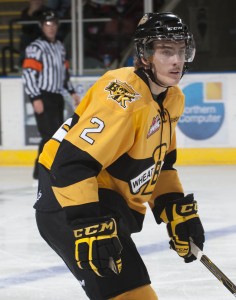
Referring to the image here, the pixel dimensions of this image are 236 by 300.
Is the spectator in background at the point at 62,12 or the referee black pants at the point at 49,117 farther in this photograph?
the spectator in background at the point at 62,12

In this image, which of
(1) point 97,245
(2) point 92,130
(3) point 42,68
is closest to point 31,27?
(3) point 42,68

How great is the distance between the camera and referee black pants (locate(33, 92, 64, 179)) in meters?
6.90

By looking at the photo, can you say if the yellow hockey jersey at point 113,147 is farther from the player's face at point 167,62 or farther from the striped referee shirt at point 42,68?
the striped referee shirt at point 42,68

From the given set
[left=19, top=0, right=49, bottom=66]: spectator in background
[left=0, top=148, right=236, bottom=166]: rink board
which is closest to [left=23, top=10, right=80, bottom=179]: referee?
[left=0, top=148, right=236, bottom=166]: rink board

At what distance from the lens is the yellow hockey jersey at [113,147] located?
218 cm

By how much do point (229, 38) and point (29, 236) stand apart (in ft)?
16.3

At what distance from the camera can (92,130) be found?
7.19 feet

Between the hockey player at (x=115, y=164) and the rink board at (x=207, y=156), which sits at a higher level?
the hockey player at (x=115, y=164)

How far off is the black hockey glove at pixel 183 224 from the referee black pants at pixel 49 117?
4.27 metres

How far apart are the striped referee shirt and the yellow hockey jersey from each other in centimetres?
454

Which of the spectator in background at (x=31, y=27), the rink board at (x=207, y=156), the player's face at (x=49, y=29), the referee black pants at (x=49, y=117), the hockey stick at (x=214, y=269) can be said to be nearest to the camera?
the hockey stick at (x=214, y=269)

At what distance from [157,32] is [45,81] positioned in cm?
473

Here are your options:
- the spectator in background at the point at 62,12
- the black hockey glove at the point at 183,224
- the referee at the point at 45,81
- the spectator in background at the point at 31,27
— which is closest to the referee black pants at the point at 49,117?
the referee at the point at 45,81

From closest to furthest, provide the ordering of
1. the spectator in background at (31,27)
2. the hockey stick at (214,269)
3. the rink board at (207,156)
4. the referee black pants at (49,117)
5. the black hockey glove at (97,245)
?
the black hockey glove at (97,245)
the hockey stick at (214,269)
the referee black pants at (49,117)
the rink board at (207,156)
the spectator in background at (31,27)
